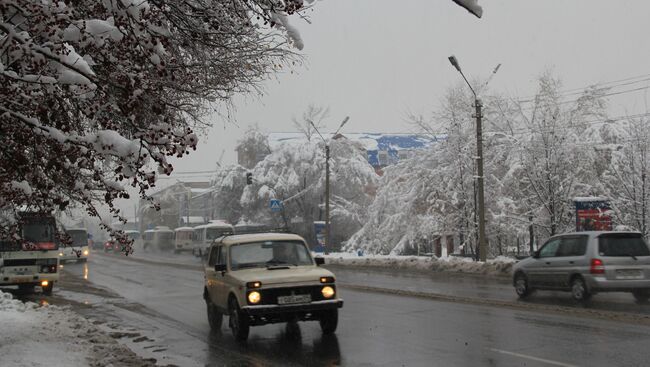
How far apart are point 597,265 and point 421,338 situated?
6.23 metres

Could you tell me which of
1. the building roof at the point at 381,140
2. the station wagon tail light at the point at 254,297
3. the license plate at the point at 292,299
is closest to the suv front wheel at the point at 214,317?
the station wagon tail light at the point at 254,297

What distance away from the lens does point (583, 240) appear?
50.1 ft

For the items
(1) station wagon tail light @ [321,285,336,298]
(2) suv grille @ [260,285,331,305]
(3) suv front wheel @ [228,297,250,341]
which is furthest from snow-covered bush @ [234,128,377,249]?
(2) suv grille @ [260,285,331,305]

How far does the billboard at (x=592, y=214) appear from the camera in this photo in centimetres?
2452

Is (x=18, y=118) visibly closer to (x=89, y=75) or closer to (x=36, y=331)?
(x=89, y=75)

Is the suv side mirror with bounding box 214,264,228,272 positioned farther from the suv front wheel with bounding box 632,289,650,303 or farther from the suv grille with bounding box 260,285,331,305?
the suv front wheel with bounding box 632,289,650,303

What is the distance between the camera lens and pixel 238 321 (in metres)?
10.5

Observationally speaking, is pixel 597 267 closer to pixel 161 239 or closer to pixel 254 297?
pixel 254 297

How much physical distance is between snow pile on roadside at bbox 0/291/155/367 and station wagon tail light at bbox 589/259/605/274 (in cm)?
1009

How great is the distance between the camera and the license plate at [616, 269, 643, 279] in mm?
14461

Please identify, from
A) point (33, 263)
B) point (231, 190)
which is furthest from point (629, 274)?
point (231, 190)

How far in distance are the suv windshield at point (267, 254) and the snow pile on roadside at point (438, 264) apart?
15.6 meters

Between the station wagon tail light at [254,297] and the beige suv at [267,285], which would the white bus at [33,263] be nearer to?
the beige suv at [267,285]

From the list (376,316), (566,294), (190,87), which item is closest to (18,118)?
(190,87)
